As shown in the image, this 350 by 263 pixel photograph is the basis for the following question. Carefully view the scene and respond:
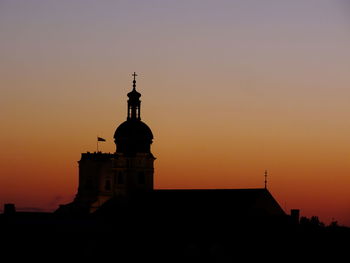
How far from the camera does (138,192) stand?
119 meters

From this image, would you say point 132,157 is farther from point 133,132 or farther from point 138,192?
point 138,192

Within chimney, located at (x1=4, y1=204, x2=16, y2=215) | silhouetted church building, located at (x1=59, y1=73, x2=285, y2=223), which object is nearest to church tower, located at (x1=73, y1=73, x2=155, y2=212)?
silhouetted church building, located at (x1=59, y1=73, x2=285, y2=223)

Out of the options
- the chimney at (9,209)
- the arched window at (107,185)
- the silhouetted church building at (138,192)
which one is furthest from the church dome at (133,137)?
the chimney at (9,209)

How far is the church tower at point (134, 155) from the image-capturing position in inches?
4791

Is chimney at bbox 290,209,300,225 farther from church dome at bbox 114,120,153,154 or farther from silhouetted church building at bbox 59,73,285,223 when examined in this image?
church dome at bbox 114,120,153,154

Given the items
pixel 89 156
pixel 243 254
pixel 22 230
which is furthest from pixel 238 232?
pixel 89 156

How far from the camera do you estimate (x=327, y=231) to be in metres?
105

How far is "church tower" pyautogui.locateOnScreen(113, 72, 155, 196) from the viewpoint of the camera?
399 feet

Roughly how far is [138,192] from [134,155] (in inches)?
185

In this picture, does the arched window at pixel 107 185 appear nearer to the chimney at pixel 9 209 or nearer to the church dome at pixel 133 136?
the church dome at pixel 133 136

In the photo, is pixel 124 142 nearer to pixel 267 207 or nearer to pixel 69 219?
pixel 69 219

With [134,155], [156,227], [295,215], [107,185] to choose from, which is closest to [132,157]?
[134,155]

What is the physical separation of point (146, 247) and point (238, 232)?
29.7 feet

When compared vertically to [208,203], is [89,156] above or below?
above
